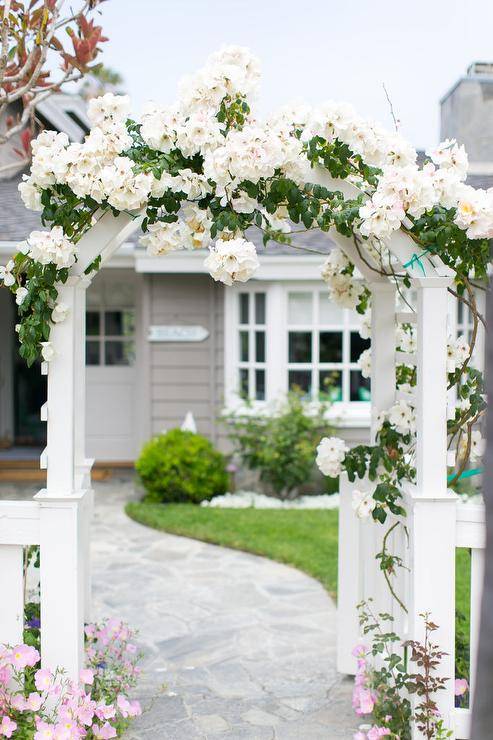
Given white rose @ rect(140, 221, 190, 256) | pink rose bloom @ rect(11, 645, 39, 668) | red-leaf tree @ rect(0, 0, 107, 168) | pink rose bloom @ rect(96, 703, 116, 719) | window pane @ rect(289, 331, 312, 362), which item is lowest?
pink rose bloom @ rect(96, 703, 116, 719)

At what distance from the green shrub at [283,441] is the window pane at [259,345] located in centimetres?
67

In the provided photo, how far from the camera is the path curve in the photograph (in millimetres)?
3785

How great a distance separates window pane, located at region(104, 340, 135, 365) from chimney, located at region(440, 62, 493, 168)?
4.84m

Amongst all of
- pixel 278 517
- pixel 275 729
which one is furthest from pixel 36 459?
pixel 275 729

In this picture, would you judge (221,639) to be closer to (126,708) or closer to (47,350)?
(126,708)

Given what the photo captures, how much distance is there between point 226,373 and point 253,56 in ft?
21.9

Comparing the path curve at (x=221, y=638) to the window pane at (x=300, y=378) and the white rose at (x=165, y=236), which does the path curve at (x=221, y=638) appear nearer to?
the white rose at (x=165, y=236)

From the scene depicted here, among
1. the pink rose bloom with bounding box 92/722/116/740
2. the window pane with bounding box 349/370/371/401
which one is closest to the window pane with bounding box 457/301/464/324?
the window pane with bounding box 349/370/371/401

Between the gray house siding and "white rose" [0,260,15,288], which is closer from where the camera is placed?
"white rose" [0,260,15,288]

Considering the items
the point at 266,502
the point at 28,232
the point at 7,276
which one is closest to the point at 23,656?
the point at 7,276

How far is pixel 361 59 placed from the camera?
24156 millimetres

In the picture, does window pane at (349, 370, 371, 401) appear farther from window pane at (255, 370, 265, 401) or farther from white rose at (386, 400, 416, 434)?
white rose at (386, 400, 416, 434)

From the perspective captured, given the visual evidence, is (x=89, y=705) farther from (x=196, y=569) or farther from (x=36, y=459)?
(x=36, y=459)

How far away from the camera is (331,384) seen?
9711mm
